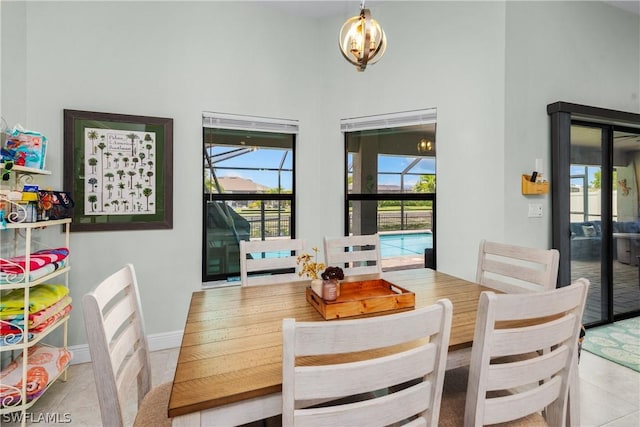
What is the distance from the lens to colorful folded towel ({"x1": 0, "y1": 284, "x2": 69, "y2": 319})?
1.75 metres

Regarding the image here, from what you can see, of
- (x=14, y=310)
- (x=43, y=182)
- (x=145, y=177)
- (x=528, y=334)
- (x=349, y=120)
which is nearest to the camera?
(x=528, y=334)

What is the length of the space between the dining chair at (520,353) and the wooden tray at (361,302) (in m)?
0.45

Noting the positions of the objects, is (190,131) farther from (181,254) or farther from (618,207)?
(618,207)

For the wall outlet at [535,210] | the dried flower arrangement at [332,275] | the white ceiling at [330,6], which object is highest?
the white ceiling at [330,6]

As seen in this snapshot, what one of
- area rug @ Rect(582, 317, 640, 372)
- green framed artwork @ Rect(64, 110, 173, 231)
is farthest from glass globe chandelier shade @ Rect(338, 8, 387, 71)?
area rug @ Rect(582, 317, 640, 372)

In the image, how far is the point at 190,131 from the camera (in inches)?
112

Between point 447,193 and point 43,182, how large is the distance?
321 centimetres

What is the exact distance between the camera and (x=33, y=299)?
6.21ft

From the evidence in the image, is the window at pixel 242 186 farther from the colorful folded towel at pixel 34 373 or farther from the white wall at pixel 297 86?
the colorful folded towel at pixel 34 373

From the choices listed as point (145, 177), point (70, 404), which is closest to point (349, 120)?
point (145, 177)

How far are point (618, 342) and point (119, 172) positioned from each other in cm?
450

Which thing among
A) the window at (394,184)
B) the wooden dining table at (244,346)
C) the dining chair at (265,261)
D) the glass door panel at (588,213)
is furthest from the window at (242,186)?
the glass door panel at (588,213)

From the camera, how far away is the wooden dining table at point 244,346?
896mm

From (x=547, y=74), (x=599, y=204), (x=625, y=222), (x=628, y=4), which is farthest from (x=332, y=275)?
(x=628, y=4)
